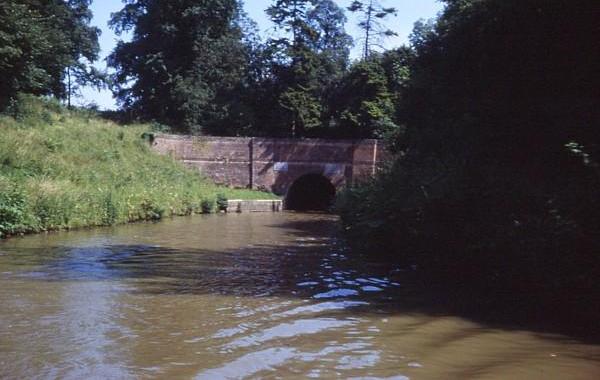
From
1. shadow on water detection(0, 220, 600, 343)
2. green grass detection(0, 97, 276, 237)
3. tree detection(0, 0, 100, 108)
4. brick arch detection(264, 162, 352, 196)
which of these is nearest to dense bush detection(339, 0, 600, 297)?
shadow on water detection(0, 220, 600, 343)

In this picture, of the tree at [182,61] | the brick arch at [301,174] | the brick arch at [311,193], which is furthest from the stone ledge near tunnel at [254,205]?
the tree at [182,61]

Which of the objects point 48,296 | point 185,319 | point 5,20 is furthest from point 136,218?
point 185,319

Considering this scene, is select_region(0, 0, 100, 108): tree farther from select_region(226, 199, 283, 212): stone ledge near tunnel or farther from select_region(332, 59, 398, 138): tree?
select_region(332, 59, 398, 138): tree

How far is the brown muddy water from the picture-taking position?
552cm

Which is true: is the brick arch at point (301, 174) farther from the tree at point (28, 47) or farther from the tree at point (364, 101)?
the tree at point (28, 47)

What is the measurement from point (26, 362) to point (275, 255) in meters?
8.35

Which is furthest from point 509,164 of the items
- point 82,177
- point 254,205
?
point 254,205

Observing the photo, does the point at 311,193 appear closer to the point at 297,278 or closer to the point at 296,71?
the point at 296,71

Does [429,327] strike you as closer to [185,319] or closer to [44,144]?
[185,319]

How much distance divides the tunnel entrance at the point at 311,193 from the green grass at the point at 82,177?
405cm

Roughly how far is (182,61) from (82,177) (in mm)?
19296

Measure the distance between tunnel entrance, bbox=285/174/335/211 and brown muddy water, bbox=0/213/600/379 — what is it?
25.0 m

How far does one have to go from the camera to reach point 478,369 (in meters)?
5.50

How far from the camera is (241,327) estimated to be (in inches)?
276
